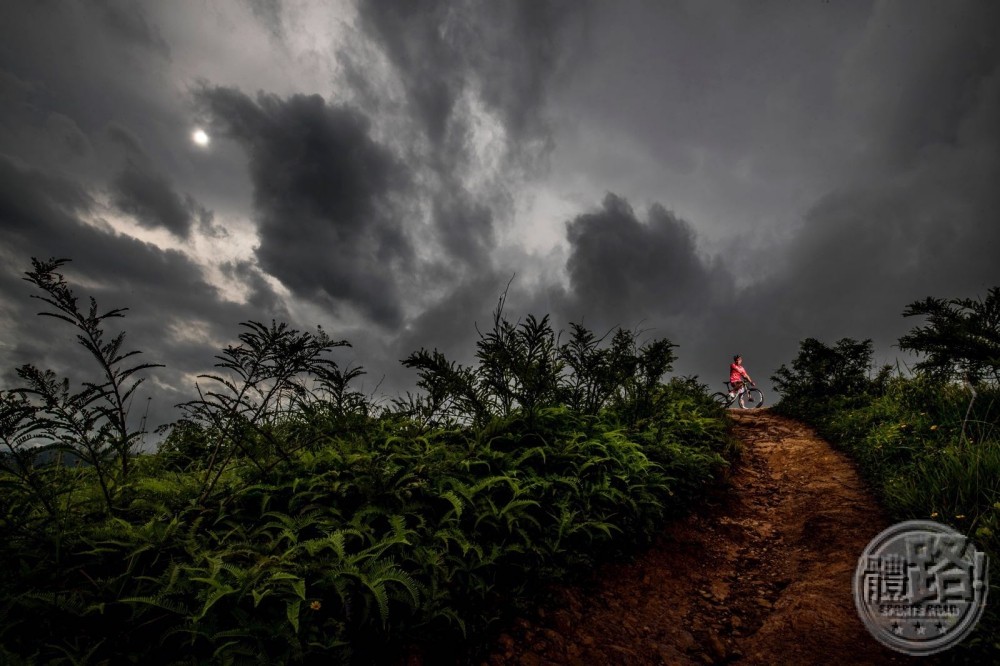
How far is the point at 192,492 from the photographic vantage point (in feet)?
11.5

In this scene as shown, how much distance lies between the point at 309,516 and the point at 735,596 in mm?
4032

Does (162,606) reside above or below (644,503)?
below

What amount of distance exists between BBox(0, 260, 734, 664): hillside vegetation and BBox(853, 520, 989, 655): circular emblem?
73.2 inches

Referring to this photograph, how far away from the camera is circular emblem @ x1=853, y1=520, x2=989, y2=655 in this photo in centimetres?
299

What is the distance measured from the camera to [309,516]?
3201 mm

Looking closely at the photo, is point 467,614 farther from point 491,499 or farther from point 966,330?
point 966,330

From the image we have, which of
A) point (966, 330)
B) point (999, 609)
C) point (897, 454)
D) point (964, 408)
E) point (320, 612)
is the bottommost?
point (999, 609)

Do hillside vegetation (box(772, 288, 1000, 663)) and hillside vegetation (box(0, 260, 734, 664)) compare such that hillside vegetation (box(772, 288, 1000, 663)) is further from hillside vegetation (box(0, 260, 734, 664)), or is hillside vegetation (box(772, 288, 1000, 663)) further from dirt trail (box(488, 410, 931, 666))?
hillside vegetation (box(0, 260, 734, 664))

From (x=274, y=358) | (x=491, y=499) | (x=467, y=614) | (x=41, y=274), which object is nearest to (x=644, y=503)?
(x=491, y=499)

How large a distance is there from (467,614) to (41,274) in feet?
13.4

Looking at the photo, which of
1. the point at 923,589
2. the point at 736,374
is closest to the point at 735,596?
the point at 923,589

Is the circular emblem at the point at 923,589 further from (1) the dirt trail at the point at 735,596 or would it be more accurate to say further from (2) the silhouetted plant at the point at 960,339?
(2) the silhouetted plant at the point at 960,339

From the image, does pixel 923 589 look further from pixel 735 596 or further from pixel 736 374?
pixel 736 374

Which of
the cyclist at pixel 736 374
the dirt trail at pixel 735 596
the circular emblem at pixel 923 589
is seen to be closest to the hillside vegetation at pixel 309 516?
the dirt trail at pixel 735 596
